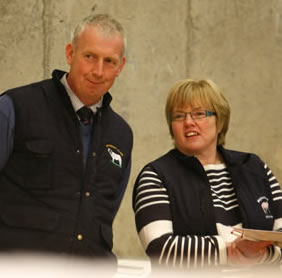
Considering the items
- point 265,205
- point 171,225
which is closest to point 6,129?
point 171,225

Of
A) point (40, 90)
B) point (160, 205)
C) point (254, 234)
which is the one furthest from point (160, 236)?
point (40, 90)

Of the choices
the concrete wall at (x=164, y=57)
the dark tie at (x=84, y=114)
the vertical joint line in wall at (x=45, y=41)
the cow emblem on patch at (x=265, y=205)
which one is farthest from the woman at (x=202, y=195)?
the vertical joint line in wall at (x=45, y=41)

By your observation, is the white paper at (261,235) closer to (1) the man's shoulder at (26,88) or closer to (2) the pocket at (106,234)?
(2) the pocket at (106,234)

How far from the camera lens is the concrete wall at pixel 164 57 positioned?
403 cm

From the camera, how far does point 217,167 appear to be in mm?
2309

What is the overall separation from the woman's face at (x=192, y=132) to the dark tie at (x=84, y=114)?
35 centimetres

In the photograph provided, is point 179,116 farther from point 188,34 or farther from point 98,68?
point 188,34

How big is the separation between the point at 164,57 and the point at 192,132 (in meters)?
2.00

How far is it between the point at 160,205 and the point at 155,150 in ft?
6.86

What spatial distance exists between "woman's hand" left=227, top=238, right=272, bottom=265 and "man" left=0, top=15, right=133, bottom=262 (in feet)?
1.57

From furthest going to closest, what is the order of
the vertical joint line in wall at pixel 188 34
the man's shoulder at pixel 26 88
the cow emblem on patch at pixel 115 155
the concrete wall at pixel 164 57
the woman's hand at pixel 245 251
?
the vertical joint line in wall at pixel 188 34
the concrete wall at pixel 164 57
the cow emblem on patch at pixel 115 155
the man's shoulder at pixel 26 88
the woman's hand at pixel 245 251

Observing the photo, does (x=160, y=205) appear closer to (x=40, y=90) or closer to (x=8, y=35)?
(x=40, y=90)

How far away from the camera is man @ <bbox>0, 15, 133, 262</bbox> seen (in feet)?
6.63

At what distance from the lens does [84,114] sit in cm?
219
